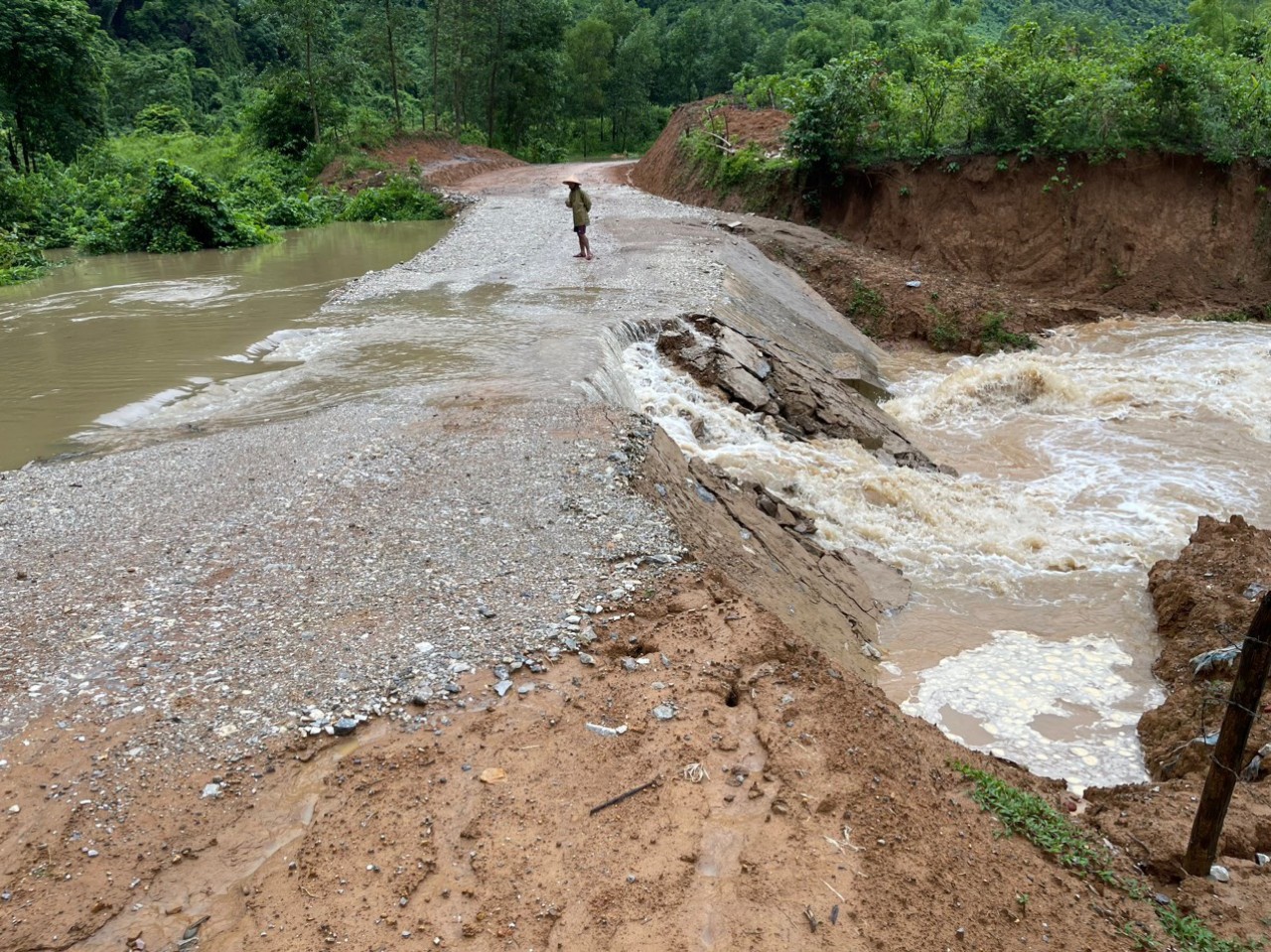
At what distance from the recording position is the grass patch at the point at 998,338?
14898 mm

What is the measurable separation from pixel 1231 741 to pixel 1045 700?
102 inches

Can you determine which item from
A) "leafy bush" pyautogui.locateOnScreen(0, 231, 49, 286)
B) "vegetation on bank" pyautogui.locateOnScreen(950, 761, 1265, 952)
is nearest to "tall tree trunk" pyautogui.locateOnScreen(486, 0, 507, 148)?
"leafy bush" pyautogui.locateOnScreen(0, 231, 49, 286)

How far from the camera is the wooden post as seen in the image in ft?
11.3

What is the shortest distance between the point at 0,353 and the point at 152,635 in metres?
8.93

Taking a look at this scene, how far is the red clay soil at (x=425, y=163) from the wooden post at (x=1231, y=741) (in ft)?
90.0

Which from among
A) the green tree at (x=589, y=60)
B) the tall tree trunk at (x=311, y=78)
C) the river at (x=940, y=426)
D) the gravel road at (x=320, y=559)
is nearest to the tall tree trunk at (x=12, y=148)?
the tall tree trunk at (x=311, y=78)

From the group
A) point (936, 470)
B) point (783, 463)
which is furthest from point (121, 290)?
point (936, 470)

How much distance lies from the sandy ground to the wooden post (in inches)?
5.7

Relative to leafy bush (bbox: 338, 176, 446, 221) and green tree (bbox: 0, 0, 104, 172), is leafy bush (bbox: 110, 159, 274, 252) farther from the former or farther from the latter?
green tree (bbox: 0, 0, 104, 172)

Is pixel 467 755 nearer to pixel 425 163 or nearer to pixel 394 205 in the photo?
pixel 394 205

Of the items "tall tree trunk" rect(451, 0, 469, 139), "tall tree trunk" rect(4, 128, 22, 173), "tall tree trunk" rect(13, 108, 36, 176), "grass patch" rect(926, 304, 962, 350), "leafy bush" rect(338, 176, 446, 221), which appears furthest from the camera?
"tall tree trunk" rect(451, 0, 469, 139)

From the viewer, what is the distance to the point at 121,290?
1545 cm

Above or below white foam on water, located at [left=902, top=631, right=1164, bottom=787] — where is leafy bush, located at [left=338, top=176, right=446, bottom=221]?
above

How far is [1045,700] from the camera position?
616 cm
